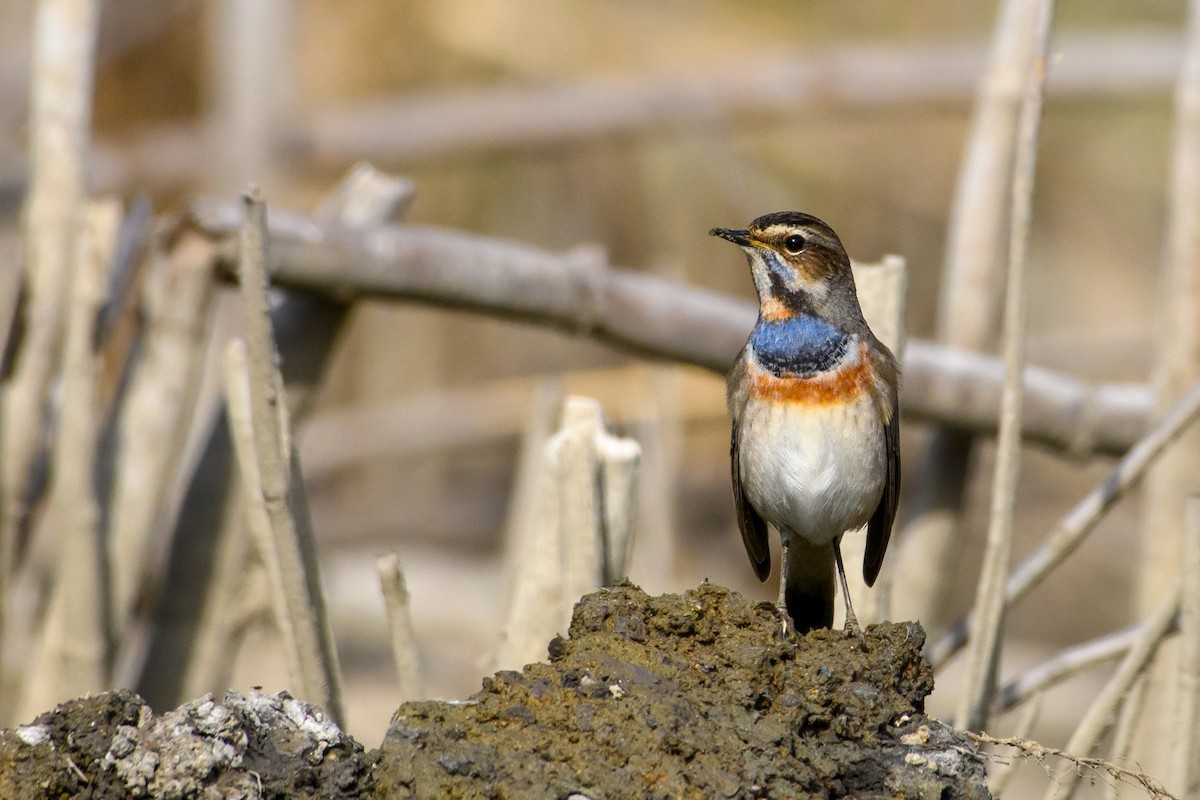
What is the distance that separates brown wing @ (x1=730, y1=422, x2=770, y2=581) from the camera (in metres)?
3.94

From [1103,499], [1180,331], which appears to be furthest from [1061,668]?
[1180,331]

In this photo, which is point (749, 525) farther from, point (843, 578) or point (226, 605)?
point (226, 605)

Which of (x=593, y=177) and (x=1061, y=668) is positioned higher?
(x=593, y=177)

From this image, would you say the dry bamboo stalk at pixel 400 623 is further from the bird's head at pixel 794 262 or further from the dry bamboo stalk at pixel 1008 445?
the dry bamboo stalk at pixel 1008 445

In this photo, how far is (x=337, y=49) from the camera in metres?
9.27

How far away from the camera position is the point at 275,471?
10.2ft

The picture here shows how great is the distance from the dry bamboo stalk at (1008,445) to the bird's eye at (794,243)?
0.51 meters

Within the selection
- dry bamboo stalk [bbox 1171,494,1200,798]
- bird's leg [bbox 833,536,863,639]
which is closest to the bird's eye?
bird's leg [bbox 833,536,863,639]

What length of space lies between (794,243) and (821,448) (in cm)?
53

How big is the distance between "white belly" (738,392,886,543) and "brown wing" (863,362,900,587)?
0.04 meters

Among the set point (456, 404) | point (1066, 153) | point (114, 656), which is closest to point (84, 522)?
point (114, 656)

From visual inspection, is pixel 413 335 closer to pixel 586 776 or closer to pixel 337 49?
pixel 337 49

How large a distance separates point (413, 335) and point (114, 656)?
4.70 m

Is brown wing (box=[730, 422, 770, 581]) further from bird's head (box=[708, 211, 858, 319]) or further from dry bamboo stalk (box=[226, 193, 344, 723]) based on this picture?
dry bamboo stalk (box=[226, 193, 344, 723])
